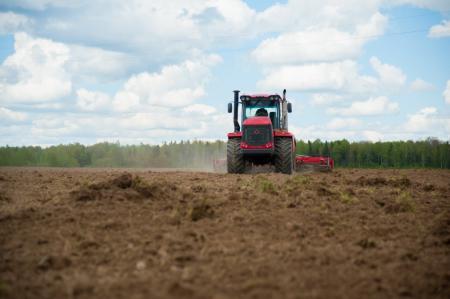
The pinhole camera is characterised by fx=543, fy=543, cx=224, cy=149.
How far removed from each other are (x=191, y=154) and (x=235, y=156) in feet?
146

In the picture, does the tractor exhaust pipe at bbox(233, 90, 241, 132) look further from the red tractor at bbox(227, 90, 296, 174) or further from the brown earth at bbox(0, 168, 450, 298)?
the brown earth at bbox(0, 168, 450, 298)

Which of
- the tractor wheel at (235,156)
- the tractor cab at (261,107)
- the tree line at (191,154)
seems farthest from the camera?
the tree line at (191,154)

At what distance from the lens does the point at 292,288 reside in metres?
5.96

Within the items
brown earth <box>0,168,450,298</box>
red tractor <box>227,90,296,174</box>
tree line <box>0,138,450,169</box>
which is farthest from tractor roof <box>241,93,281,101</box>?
tree line <box>0,138,450,169</box>

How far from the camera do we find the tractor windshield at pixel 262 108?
23.9 m

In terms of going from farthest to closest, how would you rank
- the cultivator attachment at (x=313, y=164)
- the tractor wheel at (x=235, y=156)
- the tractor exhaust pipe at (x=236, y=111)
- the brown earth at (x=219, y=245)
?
1. the cultivator attachment at (x=313, y=164)
2. the tractor exhaust pipe at (x=236, y=111)
3. the tractor wheel at (x=235, y=156)
4. the brown earth at (x=219, y=245)

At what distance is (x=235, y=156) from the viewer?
896 inches

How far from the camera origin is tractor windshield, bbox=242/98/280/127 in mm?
23891

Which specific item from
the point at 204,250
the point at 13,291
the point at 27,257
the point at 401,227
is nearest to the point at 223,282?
the point at 204,250

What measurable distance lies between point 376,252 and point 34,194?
31.1 feet

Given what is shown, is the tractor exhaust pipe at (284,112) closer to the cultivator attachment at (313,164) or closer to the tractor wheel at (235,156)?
the tractor wheel at (235,156)

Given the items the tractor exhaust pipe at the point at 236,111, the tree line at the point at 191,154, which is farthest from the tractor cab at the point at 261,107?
the tree line at the point at 191,154

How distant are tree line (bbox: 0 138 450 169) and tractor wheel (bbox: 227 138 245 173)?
3440cm

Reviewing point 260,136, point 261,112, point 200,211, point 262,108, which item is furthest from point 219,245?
point 262,108
